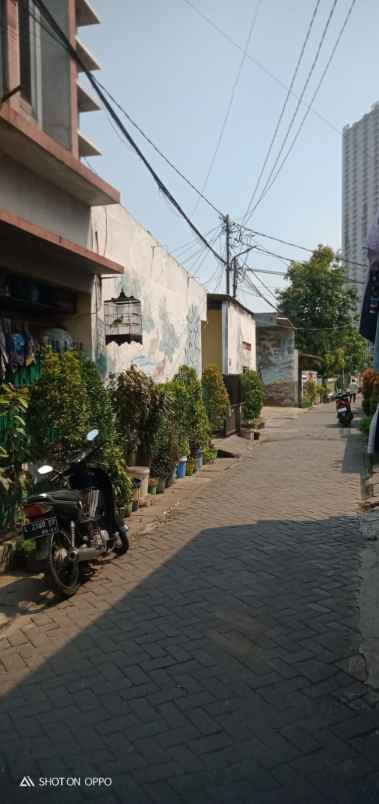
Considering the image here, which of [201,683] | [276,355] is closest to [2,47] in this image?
[201,683]

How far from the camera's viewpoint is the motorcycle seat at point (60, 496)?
426 centimetres

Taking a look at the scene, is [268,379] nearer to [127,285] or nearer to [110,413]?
[127,285]

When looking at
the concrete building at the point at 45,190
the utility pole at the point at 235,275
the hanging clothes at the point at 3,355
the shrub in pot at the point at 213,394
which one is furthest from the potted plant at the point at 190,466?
the utility pole at the point at 235,275

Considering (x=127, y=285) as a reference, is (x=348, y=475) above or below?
below

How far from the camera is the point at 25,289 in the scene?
21.0ft

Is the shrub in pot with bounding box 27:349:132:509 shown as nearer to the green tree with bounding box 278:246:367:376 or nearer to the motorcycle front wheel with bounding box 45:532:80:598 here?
the motorcycle front wheel with bounding box 45:532:80:598

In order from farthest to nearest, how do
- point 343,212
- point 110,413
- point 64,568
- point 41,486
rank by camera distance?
point 343,212, point 110,413, point 41,486, point 64,568

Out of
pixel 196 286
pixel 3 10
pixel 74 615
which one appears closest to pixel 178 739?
pixel 74 615

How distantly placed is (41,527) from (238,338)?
15876mm

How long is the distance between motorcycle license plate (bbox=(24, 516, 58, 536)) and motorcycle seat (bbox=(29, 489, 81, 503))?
16cm

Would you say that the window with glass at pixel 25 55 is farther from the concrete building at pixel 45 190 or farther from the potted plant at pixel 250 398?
the potted plant at pixel 250 398

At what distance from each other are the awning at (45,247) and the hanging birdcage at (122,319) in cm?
53

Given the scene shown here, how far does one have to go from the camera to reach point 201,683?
319cm

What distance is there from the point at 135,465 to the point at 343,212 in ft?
41.6
